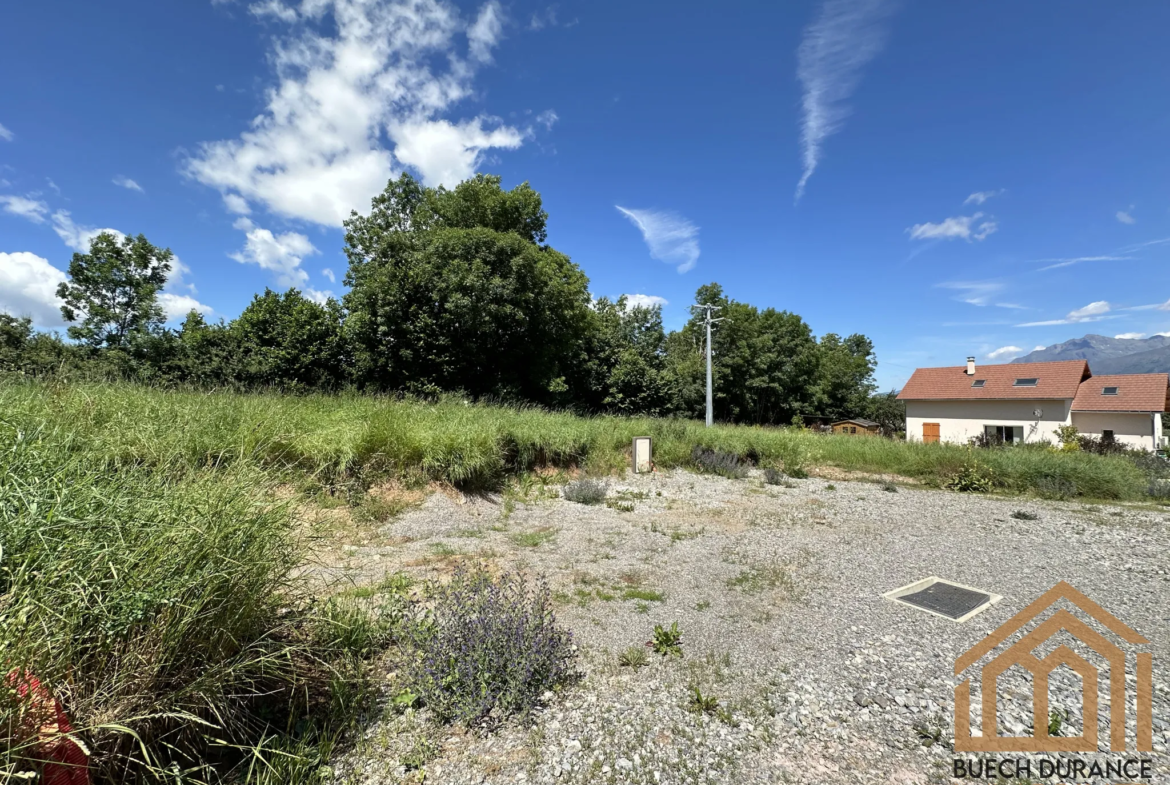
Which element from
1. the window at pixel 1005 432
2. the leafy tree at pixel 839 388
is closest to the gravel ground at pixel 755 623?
the window at pixel 1005 432

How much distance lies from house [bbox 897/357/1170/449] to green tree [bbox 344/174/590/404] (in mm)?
18972

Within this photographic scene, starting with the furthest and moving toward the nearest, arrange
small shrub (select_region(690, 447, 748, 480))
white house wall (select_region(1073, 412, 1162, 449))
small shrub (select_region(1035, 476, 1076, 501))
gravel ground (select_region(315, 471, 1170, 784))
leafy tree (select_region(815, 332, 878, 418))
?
1. leafy tree (select_region(815, 332, 878, 418))
2. white house wall (select_region(1073, 412, 1162, 449))
3. small shrub (select_region(690, 447, 748, 480))
4. small shrub (select_region(1035, 476, 1076, 501))
5. gravel ground (select_region(315, 471, 1170, 784))

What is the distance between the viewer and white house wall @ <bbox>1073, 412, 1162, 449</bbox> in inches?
677

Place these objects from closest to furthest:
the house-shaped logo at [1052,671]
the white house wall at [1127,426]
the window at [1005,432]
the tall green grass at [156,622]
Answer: the tall green grass at [156,622] < the house-shaped logo at [1052,671] < the white house wall at [1127,426] < the window at [1005,432]

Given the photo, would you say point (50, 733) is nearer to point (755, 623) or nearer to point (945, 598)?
point (755, 623)

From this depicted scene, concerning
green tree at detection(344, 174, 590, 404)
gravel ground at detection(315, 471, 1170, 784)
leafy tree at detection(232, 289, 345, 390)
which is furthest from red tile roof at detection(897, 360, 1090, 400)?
leafy tree at detection(232, 289, 345, 390)

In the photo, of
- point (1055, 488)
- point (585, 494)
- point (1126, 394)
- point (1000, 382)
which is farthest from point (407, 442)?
point (1126, 394)

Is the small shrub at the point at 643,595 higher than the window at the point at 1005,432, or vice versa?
the window at the point at 1005,432

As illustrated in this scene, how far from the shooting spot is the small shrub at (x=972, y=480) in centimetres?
886

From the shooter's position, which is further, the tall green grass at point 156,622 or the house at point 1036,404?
the house at point 1036,404

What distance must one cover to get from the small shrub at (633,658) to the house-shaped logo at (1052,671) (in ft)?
4.71

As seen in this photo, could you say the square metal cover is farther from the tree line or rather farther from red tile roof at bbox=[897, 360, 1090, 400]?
red tile roof at bbox=[897, 360, 1090, 400]

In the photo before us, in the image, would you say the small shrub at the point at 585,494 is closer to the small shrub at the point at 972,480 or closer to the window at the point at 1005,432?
the small shrub at the point at 972,480

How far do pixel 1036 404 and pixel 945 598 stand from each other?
2297 centimetres
